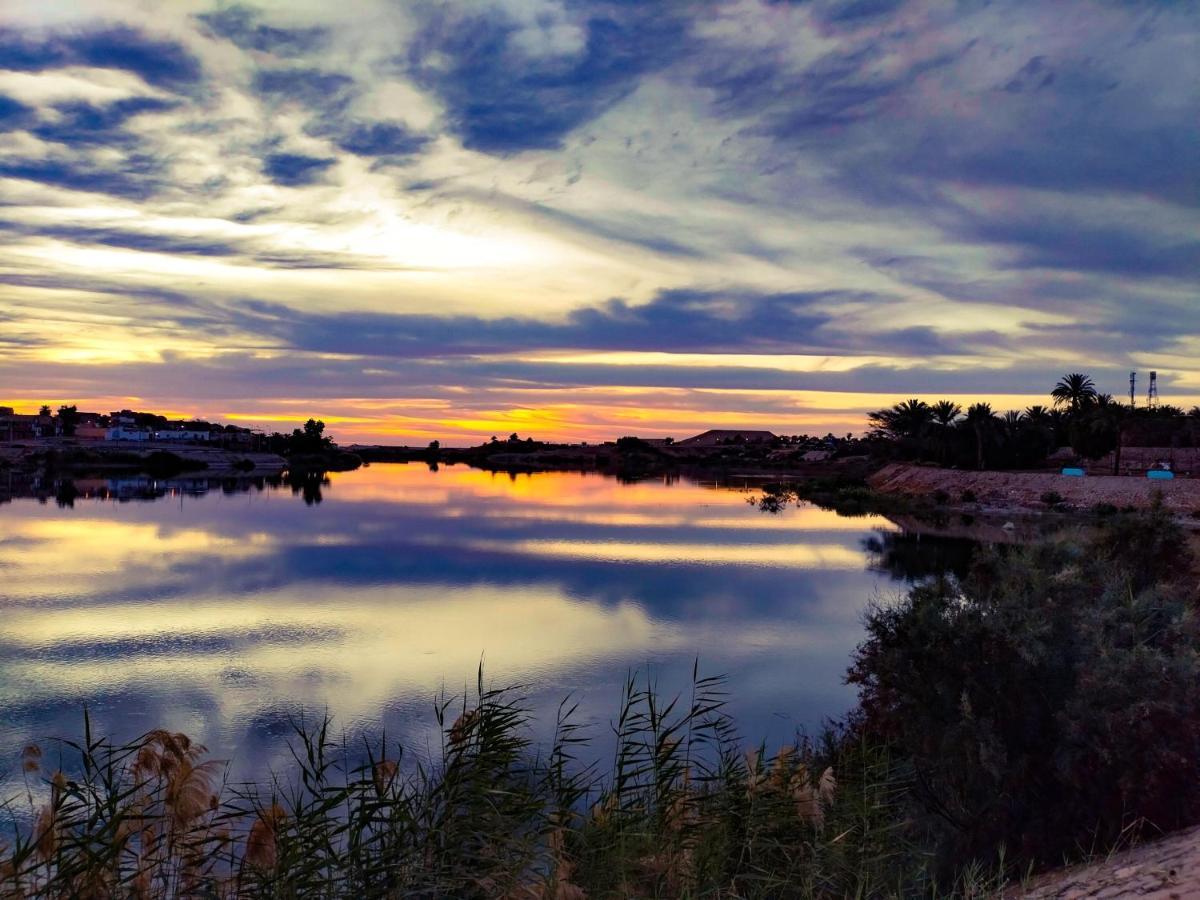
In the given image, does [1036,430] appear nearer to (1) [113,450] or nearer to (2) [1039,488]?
(2) [1039,488]

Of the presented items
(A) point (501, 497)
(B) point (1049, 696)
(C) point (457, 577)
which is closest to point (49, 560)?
(C) point (457, 577)

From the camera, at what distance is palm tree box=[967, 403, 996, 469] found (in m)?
102

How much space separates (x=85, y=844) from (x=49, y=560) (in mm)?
51748

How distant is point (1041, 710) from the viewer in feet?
50.8

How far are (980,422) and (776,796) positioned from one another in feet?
325

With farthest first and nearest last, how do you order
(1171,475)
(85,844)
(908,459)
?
1. (908,459)
2. (1171,475)
3. (85,844)

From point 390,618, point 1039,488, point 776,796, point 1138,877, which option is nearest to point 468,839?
point 776,796

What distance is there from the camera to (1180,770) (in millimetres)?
13523

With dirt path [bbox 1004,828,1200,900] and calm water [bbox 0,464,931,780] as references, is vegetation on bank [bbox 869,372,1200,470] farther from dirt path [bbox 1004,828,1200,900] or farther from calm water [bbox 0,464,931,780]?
dirt path [bbox 1004,828,1200,900]

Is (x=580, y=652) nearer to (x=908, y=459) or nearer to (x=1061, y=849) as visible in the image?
(x=1061, y=849)

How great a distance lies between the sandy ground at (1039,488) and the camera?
7656cm

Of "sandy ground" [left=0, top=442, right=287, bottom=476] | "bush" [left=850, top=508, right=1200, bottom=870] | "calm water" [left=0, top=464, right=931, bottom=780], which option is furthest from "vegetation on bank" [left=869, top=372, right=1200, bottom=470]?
"sandy ground" [left=0, top=442, right=287, bottom=476]

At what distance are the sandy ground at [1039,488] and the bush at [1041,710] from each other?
63175mm

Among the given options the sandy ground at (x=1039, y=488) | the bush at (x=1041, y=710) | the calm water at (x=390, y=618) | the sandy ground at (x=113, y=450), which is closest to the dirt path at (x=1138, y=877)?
the bush at (x=1041, y=710)
